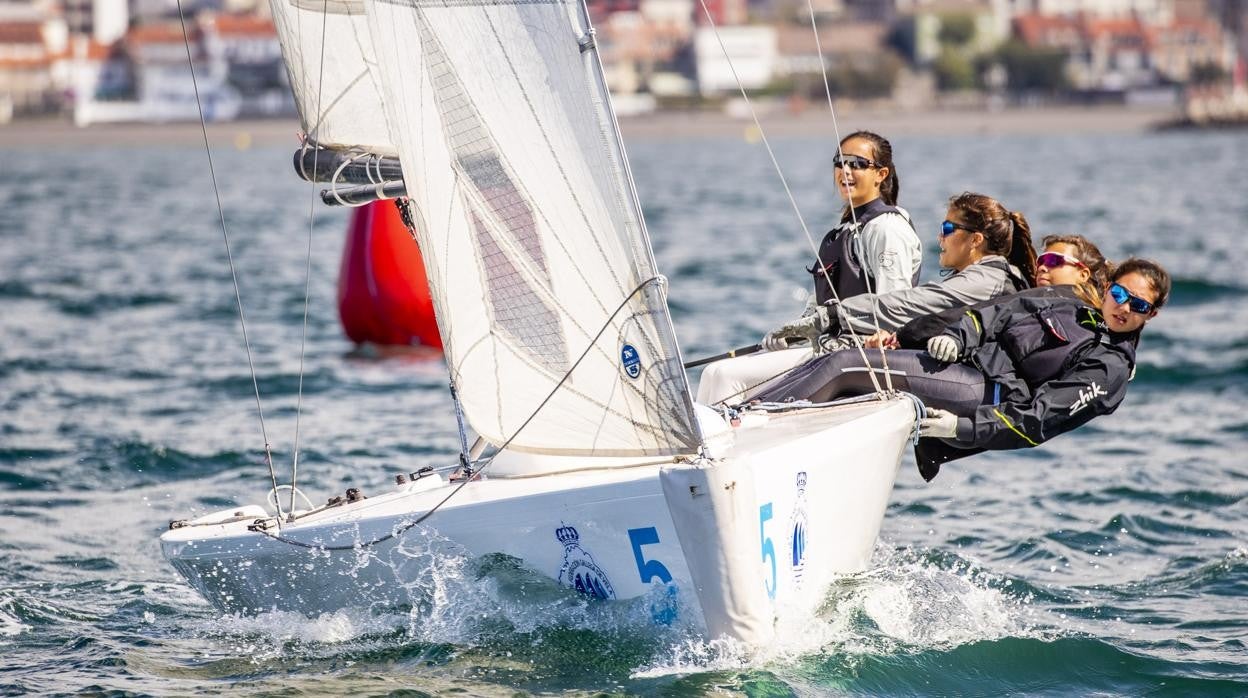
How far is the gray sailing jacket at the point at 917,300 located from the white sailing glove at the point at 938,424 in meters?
0.34

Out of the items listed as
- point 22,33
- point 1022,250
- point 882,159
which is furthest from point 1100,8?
point 882,159

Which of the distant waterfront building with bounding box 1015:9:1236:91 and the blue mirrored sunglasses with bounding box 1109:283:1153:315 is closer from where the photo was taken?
the blue mirrored sunglasses with bounding box 1109:283:1153:315

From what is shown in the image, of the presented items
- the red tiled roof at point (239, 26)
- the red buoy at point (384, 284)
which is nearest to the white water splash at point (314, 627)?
the red buoy at point (384, 284)

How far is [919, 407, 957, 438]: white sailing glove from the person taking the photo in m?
5.29

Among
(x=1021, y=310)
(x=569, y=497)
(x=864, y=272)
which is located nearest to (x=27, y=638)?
(x=569, y=497)

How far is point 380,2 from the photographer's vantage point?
486 cm

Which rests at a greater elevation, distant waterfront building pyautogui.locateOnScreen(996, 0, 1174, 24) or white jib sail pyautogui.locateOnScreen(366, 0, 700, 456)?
distant waterfront building pyautogui.locateOnScreen(996, 0, 1174, 24)

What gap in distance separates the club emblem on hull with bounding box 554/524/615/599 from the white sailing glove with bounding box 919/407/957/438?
46.4 inches

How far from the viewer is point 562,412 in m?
4.86

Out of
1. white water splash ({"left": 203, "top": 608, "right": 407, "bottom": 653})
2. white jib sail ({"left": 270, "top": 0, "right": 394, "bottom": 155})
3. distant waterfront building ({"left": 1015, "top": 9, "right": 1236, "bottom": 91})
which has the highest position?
distant waterfront building ({"left": 1015, "top": 9, "right": 1236, "bottom": 91})

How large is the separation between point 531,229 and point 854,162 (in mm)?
1382

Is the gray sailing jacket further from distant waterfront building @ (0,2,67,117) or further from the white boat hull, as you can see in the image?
distant waterfront building @ (0,2,67,117)

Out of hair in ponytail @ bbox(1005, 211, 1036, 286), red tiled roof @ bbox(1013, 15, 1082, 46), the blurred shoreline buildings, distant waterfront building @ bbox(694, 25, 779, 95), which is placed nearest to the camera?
hair in ponytail @ bbox(1005, 211, 1036, 286)

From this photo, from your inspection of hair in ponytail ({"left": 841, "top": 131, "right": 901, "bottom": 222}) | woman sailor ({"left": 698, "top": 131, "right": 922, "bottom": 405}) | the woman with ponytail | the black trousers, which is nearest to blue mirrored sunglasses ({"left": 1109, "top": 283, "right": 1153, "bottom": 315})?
the woman with ponytail
